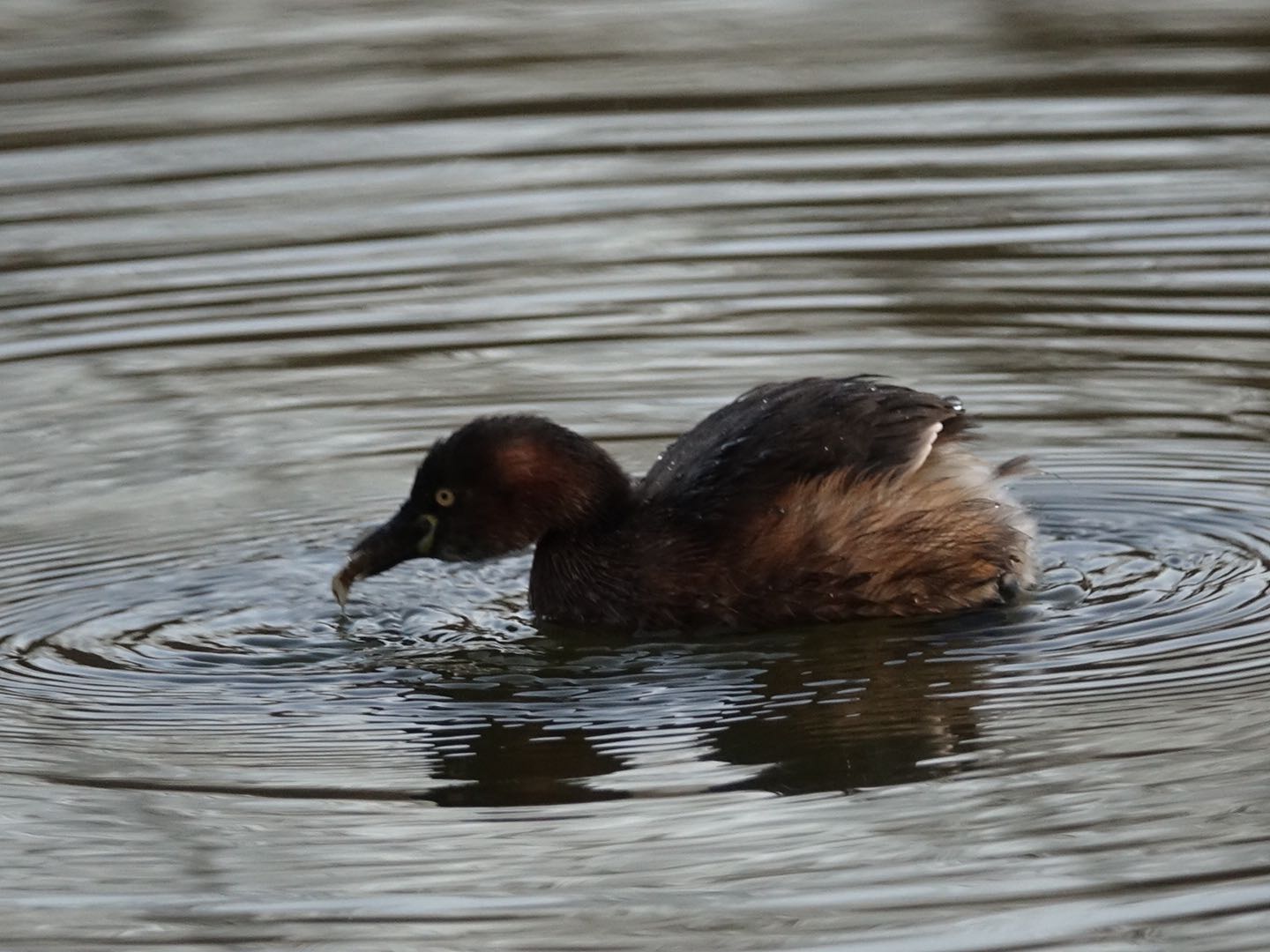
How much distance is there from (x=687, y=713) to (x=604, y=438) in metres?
2.57

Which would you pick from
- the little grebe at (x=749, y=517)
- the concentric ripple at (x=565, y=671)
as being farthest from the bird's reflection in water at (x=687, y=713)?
the little grebe at (x=749, y=517)

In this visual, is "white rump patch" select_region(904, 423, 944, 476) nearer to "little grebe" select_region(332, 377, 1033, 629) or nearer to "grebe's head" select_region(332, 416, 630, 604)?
"little grebe" select_region(332, 377, 1033, 629)

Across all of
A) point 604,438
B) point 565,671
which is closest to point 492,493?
point 565,671

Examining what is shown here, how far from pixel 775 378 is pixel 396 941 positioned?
4.45 m

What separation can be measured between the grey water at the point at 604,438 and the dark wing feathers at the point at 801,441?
1.37ft

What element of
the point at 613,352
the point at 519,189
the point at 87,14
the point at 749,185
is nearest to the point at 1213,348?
the point at 613,352

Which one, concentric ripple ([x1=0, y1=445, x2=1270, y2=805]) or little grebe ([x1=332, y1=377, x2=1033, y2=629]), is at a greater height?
little grebe ([x1=332, y1=377, x2=1033, y2=629])

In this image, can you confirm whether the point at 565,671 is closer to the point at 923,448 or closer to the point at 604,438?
the point at 923,448

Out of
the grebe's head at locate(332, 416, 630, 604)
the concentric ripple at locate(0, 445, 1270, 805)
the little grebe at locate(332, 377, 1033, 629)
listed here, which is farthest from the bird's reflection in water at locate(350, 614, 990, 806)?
the grebe's head at locate(332, 416, 630, 604)

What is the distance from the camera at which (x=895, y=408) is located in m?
6.75

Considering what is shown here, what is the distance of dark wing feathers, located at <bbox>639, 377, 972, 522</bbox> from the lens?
21.8 ft

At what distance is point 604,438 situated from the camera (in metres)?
8.34

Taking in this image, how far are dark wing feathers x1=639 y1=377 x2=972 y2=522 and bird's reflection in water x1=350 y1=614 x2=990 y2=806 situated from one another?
400 mm

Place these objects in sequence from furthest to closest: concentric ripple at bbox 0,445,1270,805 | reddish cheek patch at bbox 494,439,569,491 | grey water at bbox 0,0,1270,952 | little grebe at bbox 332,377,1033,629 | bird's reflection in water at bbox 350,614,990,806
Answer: reddish cheek patch at bbox 494,439,569,491 → little grebe at bbox 332,377,1033,629 → concentric ripple at bbox 0,445,1270,805 → bird's reflection in water at bbox 350,614,990,806 → grey water at bbox 0,0,1270,952
